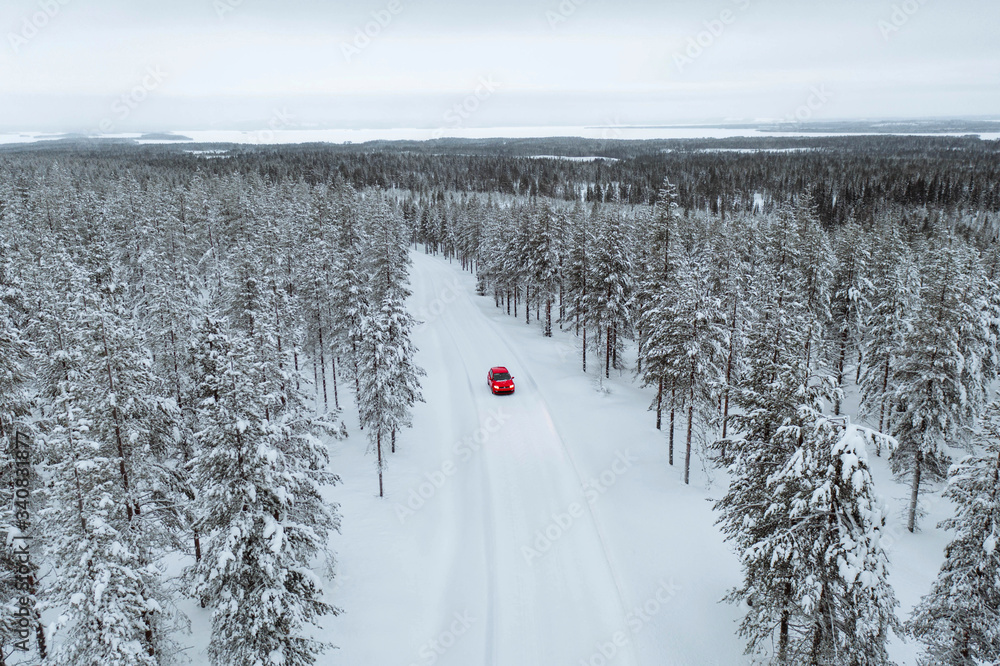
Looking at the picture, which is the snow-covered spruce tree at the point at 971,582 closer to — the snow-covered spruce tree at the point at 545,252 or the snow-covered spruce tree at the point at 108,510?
the snow-covered spruce tree at the point at 108,510

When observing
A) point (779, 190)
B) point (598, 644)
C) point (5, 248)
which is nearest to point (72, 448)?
point (598, 644)

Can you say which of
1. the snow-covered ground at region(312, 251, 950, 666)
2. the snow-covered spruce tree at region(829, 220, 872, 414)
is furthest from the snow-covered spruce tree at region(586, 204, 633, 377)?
the snow-covered spruce tree at region(829, 220, 872, 414)

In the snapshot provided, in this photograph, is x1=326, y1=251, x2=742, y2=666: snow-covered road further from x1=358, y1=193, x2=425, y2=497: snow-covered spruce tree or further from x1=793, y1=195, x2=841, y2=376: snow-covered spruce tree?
x1=793, y1=195, x2=841, y2=376: snow-covered spruce tree

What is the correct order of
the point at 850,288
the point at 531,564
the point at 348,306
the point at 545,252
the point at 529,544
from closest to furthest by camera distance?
the point at 531,564, the point at 529,544, the point at 348,306, the point at 850,288, the point at 545,252

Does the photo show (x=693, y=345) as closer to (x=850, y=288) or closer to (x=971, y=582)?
(x=971, y=582)

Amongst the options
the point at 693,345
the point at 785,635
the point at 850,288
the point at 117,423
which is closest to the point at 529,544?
the point at 785,635

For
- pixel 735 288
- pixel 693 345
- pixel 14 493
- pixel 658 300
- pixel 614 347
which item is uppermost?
pixel 658 300
